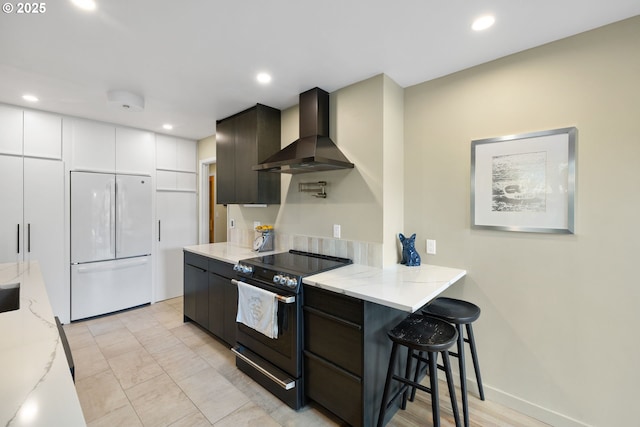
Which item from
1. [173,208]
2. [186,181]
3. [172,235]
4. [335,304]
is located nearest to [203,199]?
[186,181]

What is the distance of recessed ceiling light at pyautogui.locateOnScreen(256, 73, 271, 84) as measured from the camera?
2.39m

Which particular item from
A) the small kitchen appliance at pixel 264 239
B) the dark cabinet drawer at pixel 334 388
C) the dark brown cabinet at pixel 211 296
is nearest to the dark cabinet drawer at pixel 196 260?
the dark brown cabinet at pixel 211 296

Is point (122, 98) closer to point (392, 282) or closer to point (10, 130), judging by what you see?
point (10, 130)

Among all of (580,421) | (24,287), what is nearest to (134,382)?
(24,287)

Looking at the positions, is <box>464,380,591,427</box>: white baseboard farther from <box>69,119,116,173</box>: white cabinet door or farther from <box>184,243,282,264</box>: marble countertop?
<box>69,119,116,173</box>: white cabinet door

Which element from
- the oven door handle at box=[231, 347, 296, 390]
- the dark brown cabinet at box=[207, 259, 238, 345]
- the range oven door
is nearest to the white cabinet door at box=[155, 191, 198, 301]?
the dark brown cabinet at box=[207, 259, 238, 345]

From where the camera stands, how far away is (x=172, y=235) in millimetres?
4316

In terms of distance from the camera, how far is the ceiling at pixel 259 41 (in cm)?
159

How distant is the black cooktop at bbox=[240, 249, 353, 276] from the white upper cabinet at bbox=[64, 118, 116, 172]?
8.53 ft

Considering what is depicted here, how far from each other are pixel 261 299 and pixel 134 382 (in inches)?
50.7

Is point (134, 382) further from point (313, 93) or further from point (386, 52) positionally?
point (386, 52)

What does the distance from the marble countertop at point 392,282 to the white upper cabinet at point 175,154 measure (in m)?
3.34

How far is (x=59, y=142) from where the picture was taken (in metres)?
3.33

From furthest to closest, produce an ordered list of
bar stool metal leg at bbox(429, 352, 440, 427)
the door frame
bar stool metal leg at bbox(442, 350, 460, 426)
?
the door frame < bar stool metal leg at bbox(442, 350, 460, 426) < bar stool metal leg at bbox(429, 352, 440, 427)
